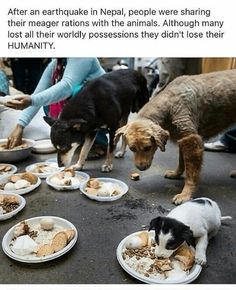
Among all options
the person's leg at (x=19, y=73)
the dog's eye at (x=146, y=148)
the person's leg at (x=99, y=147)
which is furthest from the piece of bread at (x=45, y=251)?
the person's leg at (x=19, y=73)

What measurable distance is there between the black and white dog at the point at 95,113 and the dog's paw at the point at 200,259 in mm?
553

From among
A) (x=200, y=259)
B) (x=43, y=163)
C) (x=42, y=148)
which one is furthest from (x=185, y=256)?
(x=42, y=148)

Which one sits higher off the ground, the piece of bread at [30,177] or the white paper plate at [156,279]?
the piece of bread at [30,177]

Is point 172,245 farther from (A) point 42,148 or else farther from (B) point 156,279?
(A) point 42,148

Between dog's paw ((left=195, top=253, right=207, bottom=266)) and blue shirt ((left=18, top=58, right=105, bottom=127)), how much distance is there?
71 centimetres

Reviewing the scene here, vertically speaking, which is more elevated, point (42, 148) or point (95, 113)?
point (95, 113)

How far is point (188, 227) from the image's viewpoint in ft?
1.91

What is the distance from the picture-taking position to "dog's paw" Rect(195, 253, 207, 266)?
62 cm

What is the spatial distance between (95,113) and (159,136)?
318 millimetres

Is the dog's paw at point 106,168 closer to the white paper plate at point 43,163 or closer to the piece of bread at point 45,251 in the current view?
the white paper plate at point 43,163

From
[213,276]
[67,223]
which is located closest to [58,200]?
[67,223]

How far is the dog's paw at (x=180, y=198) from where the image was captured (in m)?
0.90
